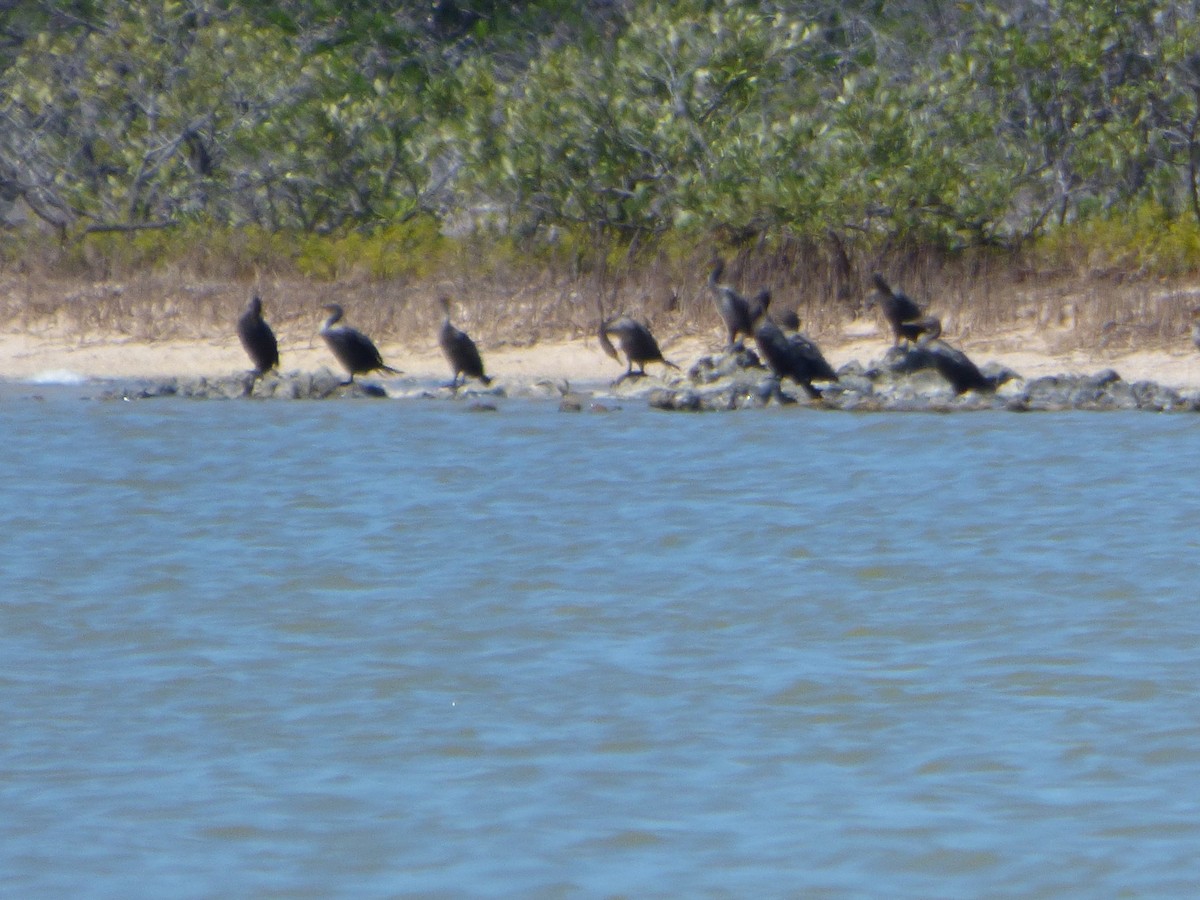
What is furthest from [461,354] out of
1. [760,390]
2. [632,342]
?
[760,390]

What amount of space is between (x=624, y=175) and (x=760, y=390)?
5747 mm

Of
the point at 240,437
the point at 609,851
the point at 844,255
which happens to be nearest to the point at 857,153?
the point at 844,255

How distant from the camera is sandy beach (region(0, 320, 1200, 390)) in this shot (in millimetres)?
17312

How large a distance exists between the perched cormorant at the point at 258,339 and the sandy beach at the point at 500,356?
1.45m

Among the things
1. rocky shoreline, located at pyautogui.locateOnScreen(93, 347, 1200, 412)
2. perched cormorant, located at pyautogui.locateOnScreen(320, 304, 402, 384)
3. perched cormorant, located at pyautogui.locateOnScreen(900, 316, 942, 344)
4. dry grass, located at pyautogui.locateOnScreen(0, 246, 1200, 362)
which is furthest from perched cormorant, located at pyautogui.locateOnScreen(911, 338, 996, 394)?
perched cormorant, located at pyautogui.locateOnScreen(320, 304, 402, 384)

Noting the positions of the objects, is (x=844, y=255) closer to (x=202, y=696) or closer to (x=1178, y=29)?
(x=1178, y=29)

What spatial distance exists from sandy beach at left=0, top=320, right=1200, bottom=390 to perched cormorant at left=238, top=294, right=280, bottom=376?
4.77 feet

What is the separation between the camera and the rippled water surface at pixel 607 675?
5199 millimetres

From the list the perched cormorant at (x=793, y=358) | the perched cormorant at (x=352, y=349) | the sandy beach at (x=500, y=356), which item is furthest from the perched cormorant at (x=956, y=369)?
the perched cormorant at (x=352, y=349)

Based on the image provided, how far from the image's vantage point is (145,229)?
2319 centimetres

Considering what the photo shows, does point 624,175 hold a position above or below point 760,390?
above

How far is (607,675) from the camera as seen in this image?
7.21 meters

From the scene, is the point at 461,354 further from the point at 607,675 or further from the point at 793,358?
the point at 607,675

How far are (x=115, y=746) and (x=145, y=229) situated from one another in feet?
58.0
